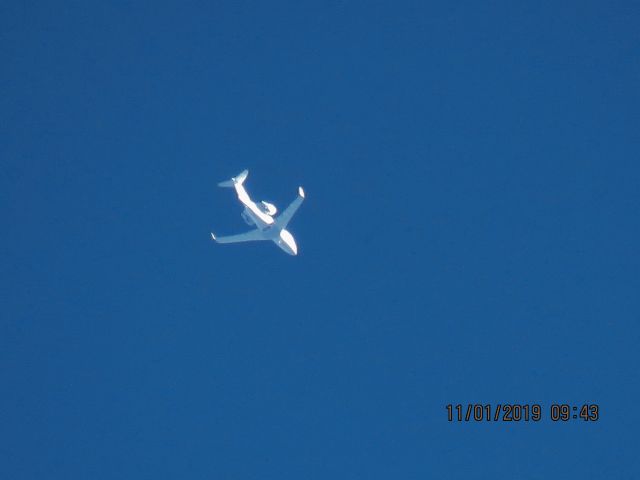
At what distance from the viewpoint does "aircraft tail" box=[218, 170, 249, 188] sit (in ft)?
215

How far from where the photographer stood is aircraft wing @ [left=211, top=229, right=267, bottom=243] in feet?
221

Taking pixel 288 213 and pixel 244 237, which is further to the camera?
pixel 244 237

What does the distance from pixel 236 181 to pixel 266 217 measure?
3.52 m

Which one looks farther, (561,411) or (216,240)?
(216,240)

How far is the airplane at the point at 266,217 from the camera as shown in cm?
6550

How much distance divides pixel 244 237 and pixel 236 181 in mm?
4641

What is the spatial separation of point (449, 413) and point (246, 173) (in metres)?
23.3

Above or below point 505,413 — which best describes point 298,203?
above

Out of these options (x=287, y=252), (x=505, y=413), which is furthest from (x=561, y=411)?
(x=287, y=252)

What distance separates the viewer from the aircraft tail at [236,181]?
215ft

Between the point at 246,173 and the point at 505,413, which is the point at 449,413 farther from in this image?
the point at 246,173

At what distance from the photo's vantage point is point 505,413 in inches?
2475

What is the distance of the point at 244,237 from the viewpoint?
223 ft

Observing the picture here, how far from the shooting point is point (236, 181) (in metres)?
66.1
